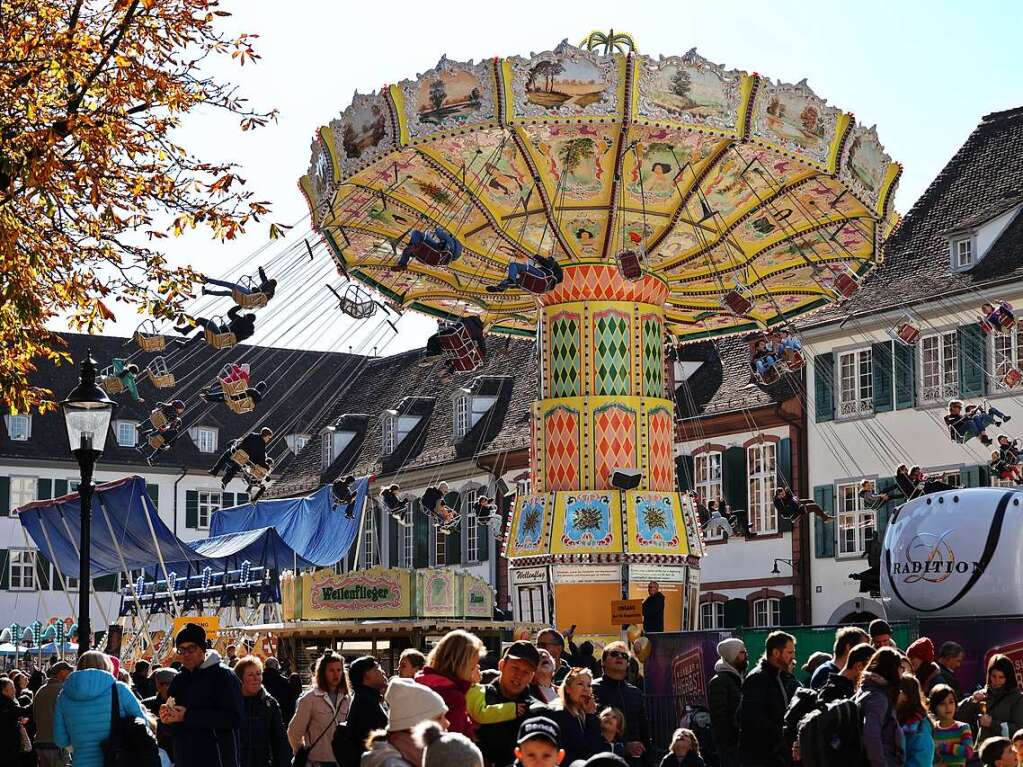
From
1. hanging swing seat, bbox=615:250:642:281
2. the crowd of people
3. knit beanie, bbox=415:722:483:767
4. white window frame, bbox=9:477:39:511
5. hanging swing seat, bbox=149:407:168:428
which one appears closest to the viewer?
knit beanie, bbox=415:722:483:767

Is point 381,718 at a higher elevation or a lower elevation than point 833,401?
lower

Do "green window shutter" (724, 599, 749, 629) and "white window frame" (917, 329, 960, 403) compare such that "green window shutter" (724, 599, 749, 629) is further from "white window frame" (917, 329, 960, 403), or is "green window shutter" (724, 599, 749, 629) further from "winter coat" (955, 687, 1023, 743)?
"winter coat" (955, 687, 1023, 743)

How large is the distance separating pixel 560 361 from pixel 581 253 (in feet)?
4.75

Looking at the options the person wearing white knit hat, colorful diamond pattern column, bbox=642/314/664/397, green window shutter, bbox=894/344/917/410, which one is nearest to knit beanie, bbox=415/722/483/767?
the person wearing white knit hat

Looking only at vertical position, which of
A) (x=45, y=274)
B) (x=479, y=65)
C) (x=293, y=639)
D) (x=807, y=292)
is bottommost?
(x=293, y=639)

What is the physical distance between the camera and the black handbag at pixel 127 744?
10977mm

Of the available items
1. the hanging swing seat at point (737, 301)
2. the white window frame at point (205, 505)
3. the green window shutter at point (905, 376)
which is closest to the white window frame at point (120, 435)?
the white window frame at point (205, 505)

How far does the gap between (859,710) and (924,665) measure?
2914 mm

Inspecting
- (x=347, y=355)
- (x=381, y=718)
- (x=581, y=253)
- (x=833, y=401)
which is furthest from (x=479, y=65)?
(x=347, y=355)

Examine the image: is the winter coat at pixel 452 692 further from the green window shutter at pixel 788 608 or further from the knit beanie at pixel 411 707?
the green window shutter at pixel 788 608

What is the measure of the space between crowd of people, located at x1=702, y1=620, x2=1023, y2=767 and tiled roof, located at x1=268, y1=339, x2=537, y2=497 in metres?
35.7

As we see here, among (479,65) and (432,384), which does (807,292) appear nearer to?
(479,65)

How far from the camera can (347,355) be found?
73500mm

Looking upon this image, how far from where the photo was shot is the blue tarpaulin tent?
33.2m
